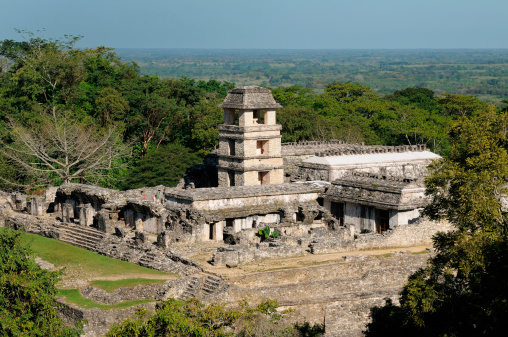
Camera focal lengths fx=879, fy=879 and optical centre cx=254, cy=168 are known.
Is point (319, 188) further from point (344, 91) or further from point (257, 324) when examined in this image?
point (344, 91)

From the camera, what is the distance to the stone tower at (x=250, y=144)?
2002 inches

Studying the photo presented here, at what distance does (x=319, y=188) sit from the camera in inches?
1875

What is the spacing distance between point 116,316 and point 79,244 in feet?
37.3

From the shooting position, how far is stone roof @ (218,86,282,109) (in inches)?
2021

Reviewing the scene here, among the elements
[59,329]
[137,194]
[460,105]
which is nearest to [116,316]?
[59,329]

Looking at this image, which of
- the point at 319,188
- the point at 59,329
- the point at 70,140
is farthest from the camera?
the point at 70,140

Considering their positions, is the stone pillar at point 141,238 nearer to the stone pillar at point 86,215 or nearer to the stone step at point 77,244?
the stone step at point 77,244

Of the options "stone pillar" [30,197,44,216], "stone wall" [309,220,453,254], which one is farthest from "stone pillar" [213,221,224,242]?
"stone pillar" [30,197,44,216]

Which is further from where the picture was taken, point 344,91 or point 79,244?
point 344,91

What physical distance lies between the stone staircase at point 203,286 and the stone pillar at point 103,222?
30.0 ft

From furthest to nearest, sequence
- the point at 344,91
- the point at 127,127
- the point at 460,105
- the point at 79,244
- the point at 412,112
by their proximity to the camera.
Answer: the point at 344,91, the point at 460,105, the point at 412,112, the point at 127,127, the point at 79,244

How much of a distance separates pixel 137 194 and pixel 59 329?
20.0 metres

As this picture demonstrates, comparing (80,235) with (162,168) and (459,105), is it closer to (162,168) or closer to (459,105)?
(162,168)

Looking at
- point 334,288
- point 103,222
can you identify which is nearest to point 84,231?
point 103,222
